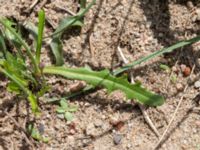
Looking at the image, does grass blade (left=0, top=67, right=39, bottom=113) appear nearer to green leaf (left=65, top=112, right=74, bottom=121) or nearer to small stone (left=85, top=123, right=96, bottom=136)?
green leaf (left=65, top=112, right=74, bottom=121)

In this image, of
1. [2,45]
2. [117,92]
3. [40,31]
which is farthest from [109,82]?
[2,45]

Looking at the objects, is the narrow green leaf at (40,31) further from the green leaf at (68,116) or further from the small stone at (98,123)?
the small stone at (98,123)

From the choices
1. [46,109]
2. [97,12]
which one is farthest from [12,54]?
[97,12]

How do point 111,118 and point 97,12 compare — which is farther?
point 97,12

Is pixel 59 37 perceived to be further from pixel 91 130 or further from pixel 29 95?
pixel 91 130

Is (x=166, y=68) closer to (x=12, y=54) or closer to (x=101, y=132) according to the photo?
(x=101, y=132)

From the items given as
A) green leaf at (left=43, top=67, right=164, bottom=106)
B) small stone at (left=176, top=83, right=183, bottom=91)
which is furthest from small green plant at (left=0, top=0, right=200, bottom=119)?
small stone at (left=176, top=83, right=183, bottom=91)
